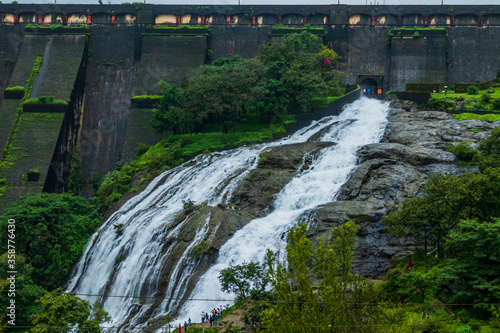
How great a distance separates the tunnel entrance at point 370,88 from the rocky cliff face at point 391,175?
7700 mm

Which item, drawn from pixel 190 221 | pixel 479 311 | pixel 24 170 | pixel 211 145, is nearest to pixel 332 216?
pixel 190 221

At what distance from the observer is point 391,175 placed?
2683 centimetres

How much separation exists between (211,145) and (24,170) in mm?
9622

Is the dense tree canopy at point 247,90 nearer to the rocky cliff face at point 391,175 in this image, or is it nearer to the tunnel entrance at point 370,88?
the tunnel entrance at point 370,88

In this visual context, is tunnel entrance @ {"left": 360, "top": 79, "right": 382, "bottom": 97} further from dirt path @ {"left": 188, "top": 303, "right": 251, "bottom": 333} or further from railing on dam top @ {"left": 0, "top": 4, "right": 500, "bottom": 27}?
dirt path @ {"left": 188, "top": 303, "right": 251, "bottom": 333}

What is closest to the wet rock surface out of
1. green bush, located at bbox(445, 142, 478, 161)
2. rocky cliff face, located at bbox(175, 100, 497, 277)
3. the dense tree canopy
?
rocky cliff face, located at bbox(175, 100, 497, 277)

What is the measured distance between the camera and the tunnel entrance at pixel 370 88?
41119mm

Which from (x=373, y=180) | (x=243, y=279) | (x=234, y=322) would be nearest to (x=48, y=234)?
(x=243, y=279)

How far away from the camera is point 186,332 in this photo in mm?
20234

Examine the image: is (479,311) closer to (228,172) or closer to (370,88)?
(228,172)

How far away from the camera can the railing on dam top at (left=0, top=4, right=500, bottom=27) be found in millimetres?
42719

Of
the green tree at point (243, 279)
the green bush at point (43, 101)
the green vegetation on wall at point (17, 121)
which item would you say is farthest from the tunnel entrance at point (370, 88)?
the green tree at point (243, 279)

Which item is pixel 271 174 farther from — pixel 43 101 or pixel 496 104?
pixel 43 101

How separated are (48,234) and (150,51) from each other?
56.4 feet
